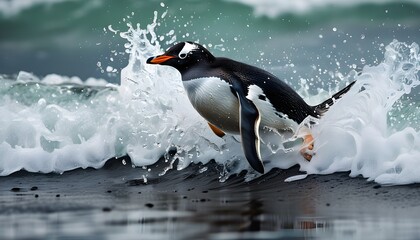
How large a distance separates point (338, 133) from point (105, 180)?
2.26m

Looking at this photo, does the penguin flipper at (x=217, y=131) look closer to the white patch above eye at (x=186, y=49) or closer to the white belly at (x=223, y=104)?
the white belly at (x=223, y=104)

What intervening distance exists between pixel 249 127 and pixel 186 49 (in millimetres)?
1224

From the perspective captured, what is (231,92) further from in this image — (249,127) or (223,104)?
(249,127)

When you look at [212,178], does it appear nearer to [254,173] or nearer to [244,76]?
[254,173]

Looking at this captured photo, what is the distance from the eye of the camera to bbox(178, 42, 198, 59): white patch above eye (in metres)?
7.07

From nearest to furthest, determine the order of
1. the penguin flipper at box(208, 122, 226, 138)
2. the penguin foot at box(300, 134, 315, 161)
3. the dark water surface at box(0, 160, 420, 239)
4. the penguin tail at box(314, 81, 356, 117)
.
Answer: the dark water surface at box(0, 160, 420, 239), the penguin foot at box(300, 134, 315, 161), the penguin flipper at box(208, 122, 226, 138), the penguin tail at box(314, 81, 356, 117)

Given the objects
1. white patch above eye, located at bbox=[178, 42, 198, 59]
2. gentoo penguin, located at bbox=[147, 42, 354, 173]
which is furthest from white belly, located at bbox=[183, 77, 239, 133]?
white patch above eye, located at bbox=[178, 42, 198, 59]

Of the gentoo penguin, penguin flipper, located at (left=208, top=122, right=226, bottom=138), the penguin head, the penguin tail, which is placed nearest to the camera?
the gentoo penguin

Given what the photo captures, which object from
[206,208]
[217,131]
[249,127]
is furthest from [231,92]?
[206,208]

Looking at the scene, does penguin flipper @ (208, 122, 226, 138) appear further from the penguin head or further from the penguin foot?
the penguin foot

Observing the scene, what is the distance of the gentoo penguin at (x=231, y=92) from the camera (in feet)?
22.1

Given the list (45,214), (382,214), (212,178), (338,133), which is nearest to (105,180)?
(212,178)

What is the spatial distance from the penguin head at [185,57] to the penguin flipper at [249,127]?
1.73 ft

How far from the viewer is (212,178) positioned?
715cm
